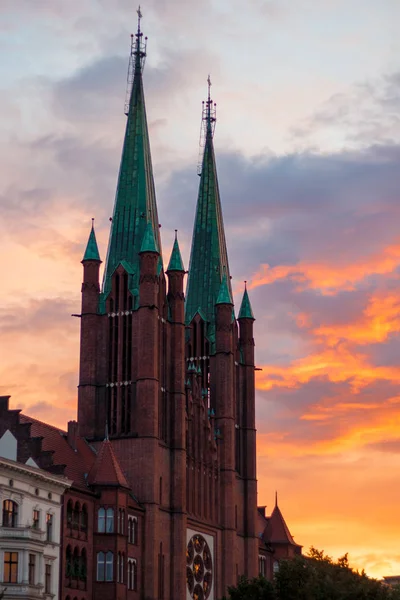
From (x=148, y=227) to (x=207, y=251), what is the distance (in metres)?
A: 23.1

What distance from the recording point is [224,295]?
493 ft

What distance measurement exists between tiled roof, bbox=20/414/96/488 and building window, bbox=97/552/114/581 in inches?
251

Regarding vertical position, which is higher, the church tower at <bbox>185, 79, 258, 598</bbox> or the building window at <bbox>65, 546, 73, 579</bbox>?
the church tower at <bbox>185, 79, 258, 598</bbox>

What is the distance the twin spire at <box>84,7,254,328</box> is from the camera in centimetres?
13612

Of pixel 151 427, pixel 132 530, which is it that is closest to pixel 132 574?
pixel 132 530

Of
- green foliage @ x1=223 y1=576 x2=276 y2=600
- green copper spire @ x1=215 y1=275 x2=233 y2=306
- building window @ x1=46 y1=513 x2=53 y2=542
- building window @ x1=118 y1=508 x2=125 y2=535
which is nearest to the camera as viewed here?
green foliage @ x1=223 y1=576 x2=276 y2=600

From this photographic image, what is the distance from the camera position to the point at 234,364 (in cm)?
15100

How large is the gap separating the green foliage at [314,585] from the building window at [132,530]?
641 inches

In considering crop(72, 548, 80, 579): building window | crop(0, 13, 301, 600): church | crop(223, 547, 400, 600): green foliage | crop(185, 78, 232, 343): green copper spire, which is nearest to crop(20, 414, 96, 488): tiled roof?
crop(0, 13, 301, 600): church

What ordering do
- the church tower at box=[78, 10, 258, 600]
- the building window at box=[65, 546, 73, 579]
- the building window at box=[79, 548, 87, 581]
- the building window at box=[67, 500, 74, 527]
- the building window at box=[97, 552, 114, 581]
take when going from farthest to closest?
1. the church tower at box=[78, 10, 258, 600]
2. the building window at box=[97, 552, 114, 581]
3. the building window at box=[79, 548, 87, 581]
4. the building window at box=[67, 500, 74, 527]
5. the building window at box=[65, 546, 73, 579]

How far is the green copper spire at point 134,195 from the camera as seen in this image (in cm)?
13588

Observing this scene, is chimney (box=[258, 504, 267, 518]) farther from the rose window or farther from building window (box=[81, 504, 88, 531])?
building window (box=[81, 504, 88, 531])

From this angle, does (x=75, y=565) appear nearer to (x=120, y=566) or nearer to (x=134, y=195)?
(x=120, y=566)

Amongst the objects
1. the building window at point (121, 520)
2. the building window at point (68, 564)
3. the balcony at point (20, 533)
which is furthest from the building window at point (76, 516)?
the balcony at point (20, 533)
